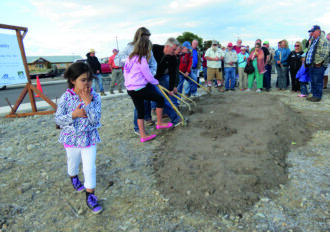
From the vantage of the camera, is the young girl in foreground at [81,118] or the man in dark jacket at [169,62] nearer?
the young girl in foreground at [81,118]

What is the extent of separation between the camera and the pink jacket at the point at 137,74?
3.66 m

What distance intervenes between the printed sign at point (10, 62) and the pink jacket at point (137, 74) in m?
4.03

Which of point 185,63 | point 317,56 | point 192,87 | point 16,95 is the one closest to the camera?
point 317,56

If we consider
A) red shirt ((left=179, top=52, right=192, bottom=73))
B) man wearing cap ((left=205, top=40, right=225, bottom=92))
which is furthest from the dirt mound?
man wearing cap ((left=205, top=40, right=225, bottom=92))

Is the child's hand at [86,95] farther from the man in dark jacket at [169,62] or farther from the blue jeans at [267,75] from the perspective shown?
the blue jeans at [267,75]

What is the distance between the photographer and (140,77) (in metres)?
3.75

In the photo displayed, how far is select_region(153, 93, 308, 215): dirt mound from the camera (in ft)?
7.86

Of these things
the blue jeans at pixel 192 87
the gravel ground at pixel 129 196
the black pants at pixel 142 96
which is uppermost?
the black pants at pixel 142 96

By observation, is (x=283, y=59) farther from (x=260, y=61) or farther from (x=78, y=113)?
(x=78, y=113)

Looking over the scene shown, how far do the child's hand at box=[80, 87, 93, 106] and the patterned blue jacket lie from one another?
0.04 metres

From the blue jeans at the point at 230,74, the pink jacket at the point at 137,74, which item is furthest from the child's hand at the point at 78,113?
the blue jeans at the point at 230,74

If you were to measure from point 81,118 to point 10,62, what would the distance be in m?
5.19

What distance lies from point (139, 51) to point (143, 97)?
741mm

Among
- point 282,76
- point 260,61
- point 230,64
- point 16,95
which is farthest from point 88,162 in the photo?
point 16,95
